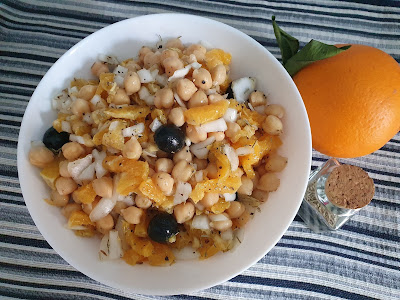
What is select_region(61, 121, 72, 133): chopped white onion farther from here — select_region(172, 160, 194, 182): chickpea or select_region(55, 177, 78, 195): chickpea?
select_region(172, 160, 194, 182): chickpea

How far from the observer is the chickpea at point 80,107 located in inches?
50.3

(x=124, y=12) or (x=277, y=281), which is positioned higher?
(x=124, y=12)

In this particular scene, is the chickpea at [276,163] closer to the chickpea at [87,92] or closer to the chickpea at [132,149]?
the chickpea at [132,149]

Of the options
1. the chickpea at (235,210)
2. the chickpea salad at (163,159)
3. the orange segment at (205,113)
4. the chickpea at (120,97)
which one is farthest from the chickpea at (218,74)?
the chickpea at (235,210)

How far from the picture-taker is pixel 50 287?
1507 millimetres

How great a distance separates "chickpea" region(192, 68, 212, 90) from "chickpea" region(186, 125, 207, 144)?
15 cm

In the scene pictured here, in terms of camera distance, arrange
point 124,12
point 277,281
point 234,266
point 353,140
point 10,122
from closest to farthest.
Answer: point 234,266 → point 353,140 → point 277,281 → point 10,122 → point 124,12

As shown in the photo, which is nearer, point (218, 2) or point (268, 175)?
point (268, 175)

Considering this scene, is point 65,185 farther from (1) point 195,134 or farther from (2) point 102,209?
(1) point 195,134

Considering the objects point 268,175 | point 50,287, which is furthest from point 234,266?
point 50,287

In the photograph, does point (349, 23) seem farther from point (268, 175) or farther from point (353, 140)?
point (268, 175)

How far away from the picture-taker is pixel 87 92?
131 cm

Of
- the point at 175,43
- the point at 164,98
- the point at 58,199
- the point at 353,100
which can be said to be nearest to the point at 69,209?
the point at 58,199

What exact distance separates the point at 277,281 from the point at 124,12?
142cm
